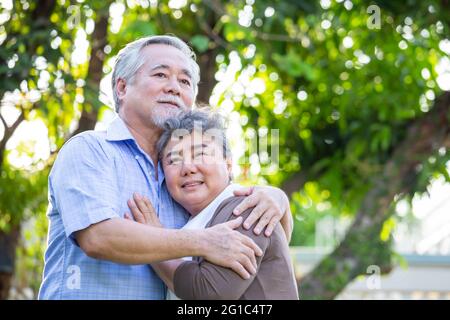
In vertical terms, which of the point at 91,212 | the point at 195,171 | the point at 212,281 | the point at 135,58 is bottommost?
the point at 212,281

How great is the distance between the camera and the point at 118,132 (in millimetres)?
2336

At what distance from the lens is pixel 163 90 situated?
7.84 ft

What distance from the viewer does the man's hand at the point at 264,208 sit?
208 cm

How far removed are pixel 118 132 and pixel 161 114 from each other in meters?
0.13

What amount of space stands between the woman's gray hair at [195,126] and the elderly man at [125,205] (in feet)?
0.11

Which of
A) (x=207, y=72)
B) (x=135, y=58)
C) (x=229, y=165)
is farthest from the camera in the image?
(x=207, y=72)

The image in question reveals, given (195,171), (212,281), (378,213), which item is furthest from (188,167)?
(378,213)

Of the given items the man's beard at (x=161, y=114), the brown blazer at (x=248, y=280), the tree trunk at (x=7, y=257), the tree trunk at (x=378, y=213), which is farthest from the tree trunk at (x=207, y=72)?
the brown blazer at (x=248, y=280)

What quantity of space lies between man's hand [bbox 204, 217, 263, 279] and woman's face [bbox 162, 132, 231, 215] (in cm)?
21

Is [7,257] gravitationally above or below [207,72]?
below

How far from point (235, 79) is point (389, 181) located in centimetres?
104

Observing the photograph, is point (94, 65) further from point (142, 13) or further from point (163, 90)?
point (163, 90)

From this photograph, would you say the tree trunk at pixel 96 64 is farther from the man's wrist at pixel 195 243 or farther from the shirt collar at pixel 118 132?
the man's wrist at pixel 195 243

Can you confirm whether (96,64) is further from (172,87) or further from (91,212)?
(91,212)
